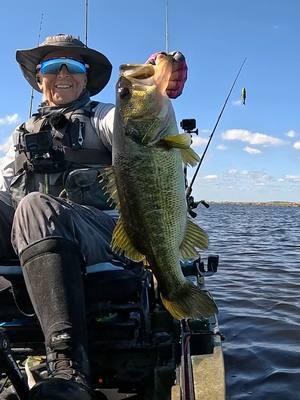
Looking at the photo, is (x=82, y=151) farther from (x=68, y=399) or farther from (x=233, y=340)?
(x=233, y=340)

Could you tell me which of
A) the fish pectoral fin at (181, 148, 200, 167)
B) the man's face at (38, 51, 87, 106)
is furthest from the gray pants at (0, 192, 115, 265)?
the man's face at (38, 51, 87, 106)

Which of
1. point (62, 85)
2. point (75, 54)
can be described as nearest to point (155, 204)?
point (62, 85)

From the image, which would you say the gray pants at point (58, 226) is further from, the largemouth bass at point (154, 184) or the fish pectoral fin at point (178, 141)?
the fish pectoral fin at point (178, 141)

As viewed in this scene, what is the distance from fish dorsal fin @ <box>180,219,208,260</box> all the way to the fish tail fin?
177 millimetres

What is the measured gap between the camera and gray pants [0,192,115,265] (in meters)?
2.97

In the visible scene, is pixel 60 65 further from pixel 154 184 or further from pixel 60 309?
pixel 60 309

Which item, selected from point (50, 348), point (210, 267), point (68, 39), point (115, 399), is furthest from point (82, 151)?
point (210, 267)

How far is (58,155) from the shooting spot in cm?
400

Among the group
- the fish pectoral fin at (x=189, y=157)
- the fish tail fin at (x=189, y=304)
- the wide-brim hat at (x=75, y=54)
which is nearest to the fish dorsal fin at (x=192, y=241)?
the fish tail fin at (x=189, y=304)

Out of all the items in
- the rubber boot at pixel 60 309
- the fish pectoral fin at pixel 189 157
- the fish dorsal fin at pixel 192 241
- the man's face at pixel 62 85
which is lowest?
the rubber boot at pixel 60 309

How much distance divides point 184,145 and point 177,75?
475mm

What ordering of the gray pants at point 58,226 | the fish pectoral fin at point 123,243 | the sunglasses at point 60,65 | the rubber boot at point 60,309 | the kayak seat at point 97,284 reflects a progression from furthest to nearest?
the sunglasses at point 60,65 < the kayak seat at point 97,284 < the gray pants at point 58,226 < the fish pectoral fin at point 123,243 < the rubber boot at point 60,309

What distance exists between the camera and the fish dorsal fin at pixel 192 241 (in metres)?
2.86

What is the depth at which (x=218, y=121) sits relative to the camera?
660 cm
